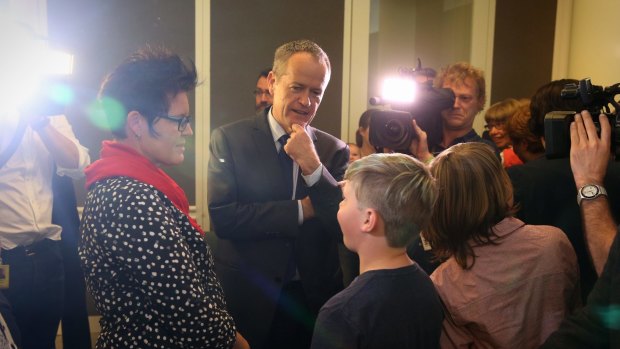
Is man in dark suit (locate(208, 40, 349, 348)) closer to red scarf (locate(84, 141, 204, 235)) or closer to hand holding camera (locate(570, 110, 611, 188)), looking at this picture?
red scarf (locate(84, 141, 204, 235))

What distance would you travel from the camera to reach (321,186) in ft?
5.33

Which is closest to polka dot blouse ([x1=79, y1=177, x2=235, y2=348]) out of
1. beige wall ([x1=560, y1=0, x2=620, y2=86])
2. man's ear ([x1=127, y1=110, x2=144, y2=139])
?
man's ear ([x1=127, y1=110, x2=144, y2=139])

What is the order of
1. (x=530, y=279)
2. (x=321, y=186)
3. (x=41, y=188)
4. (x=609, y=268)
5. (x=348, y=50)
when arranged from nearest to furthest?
(x=609, y=268), (x=530, y=279), (x=321, y=186), (x=41, y=188), (x=348, y=50)

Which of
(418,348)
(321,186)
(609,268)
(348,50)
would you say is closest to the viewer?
(609,268)

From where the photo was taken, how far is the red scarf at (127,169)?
113 cm

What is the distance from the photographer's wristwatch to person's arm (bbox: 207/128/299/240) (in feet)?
2.74

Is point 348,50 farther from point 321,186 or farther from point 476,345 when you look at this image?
point 476,345

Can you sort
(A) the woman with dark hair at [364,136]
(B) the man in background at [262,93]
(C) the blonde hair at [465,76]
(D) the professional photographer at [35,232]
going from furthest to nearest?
(A) the woman with dark hair at [364,136] < (B) the man in background at [262,93] < (C) the blonde hair at [465,76] < (D) the professional photographer at [35,232]

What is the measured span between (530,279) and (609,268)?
13.0 inches

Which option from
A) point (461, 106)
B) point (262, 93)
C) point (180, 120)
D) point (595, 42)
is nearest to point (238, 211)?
point (180, 120)

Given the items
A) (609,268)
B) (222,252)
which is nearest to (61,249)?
(222,252)

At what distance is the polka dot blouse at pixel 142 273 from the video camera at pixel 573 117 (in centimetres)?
98

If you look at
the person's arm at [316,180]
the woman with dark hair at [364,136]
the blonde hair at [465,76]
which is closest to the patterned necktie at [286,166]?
the person's arm at [316,180]

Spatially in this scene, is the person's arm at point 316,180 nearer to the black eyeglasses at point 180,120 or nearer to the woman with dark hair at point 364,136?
the black eyeglasses at point 180,120
